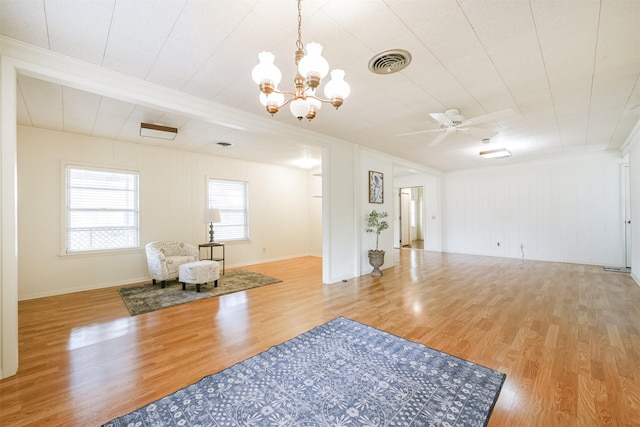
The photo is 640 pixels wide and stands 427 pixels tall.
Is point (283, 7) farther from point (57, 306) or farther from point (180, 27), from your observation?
point (57, 306)

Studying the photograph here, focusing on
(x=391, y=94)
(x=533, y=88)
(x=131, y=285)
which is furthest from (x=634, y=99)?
(x=131, y=285)

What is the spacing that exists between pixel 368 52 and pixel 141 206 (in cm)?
511

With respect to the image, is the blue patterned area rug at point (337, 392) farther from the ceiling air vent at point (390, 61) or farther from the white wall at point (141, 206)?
the white wall at point (141, 206)

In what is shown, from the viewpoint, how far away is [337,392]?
73.7 inches

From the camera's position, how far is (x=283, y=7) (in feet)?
5.84

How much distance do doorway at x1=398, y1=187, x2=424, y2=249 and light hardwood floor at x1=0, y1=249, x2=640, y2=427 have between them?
193 inches

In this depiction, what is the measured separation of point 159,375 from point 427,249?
8.29m

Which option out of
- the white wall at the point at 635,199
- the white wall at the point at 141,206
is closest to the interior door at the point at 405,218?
the white wall at the point at 141,206

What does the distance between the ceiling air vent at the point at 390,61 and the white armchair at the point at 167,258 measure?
14.5ft

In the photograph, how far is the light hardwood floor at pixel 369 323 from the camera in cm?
178

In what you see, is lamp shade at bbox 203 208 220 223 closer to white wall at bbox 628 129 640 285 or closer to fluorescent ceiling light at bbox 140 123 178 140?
fluorescent ceiling light at bbox 140 123 178 140

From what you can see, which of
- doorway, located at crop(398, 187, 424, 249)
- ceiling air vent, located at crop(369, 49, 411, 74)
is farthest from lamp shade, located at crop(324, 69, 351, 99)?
doorway, located at crop(398, 187, 424, 249)

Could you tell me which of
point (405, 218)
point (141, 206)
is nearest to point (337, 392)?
point (141, 206)

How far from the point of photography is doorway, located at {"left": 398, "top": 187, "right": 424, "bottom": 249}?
9.82 meters
